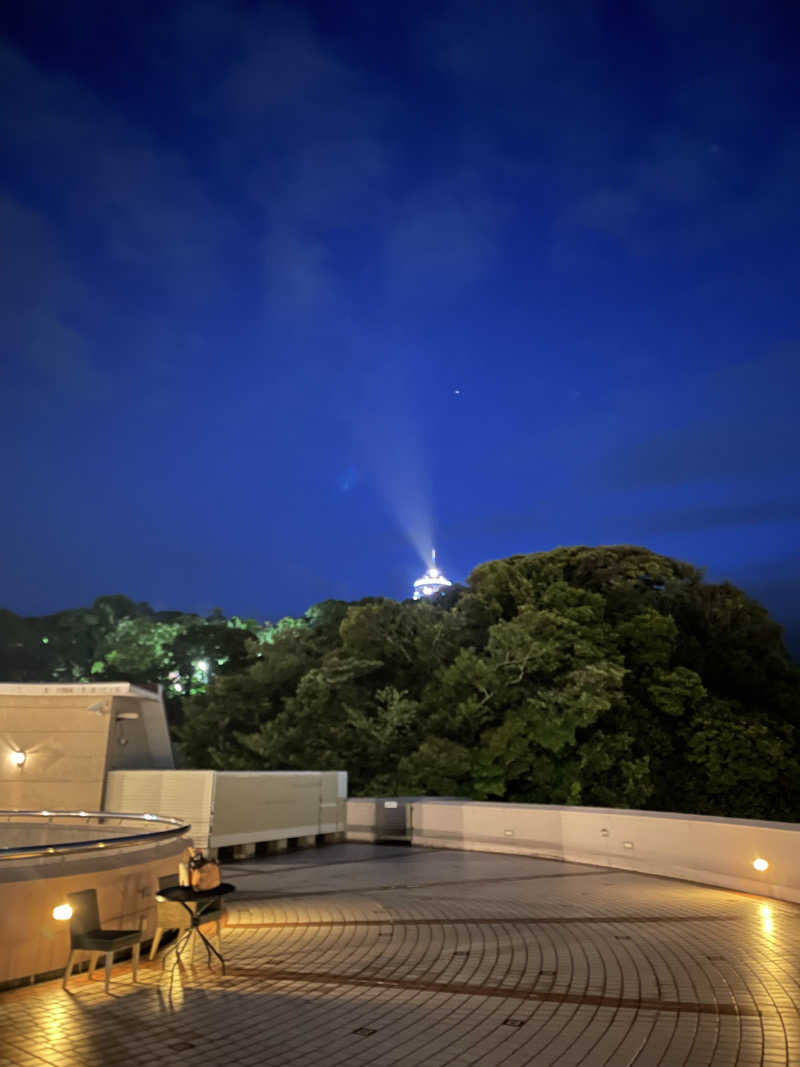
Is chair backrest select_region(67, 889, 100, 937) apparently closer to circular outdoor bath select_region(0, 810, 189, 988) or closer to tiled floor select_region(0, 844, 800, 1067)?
circular outdoor bath select_region(0, 810, 189, 988)

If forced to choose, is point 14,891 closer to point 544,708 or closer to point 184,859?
point 184,859

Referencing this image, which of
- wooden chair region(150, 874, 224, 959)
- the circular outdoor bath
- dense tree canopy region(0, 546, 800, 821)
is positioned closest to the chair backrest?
the circular outdoor bath

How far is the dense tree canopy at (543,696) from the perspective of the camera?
24.1 metres

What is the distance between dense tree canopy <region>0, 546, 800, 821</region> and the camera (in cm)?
2408

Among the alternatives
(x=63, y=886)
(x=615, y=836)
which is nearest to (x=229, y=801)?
(x=615, y=836)

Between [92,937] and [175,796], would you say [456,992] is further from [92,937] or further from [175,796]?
[175,796]

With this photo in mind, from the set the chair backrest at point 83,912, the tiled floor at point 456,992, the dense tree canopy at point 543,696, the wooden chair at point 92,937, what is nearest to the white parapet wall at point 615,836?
the tiled floor at point 456,992

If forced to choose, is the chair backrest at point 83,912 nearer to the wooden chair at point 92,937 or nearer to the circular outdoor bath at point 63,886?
the wooden chair at point 92,937

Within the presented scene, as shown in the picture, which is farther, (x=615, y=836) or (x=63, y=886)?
(x=615, y=836)

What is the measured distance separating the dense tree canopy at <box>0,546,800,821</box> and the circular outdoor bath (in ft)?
52.8

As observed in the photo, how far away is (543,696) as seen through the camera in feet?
78.5

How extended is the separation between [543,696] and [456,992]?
722 inches

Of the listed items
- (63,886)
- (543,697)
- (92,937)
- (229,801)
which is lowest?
(92,937)

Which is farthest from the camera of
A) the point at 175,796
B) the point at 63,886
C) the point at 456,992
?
the point at 175,796
